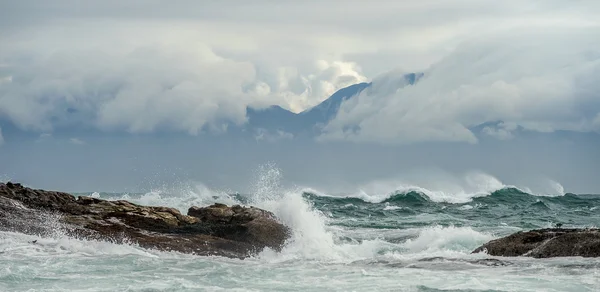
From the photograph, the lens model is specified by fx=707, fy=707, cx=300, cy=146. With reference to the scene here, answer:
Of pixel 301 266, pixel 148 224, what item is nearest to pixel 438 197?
pixel 148 224

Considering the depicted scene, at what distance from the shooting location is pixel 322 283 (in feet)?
43.4

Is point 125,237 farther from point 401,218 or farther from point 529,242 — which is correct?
point 401,218

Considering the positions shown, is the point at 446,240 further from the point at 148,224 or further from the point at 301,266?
the point at 148,224

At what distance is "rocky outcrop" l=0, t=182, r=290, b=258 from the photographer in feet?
57.7

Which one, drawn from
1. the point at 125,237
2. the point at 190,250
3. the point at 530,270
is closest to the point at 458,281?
the point at 530,270

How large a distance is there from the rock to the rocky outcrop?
5.54m

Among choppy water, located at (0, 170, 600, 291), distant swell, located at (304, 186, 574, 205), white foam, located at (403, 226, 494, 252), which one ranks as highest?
distant swell, located at (304, 186, 574, 205)

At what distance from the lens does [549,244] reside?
16.2m

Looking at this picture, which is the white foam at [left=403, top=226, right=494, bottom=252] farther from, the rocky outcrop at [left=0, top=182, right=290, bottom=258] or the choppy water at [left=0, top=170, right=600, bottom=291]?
the rocky outcrop at [left=0, top=182, right=290, bottom=258]

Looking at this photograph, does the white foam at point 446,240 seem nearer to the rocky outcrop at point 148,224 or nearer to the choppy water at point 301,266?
the choppy water at point 301,266

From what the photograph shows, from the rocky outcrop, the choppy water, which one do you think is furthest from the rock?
the rocky outcrop

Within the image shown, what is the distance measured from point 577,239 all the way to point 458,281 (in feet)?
15.2

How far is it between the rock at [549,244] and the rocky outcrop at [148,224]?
554 cm

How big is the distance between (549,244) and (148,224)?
10149 mm
